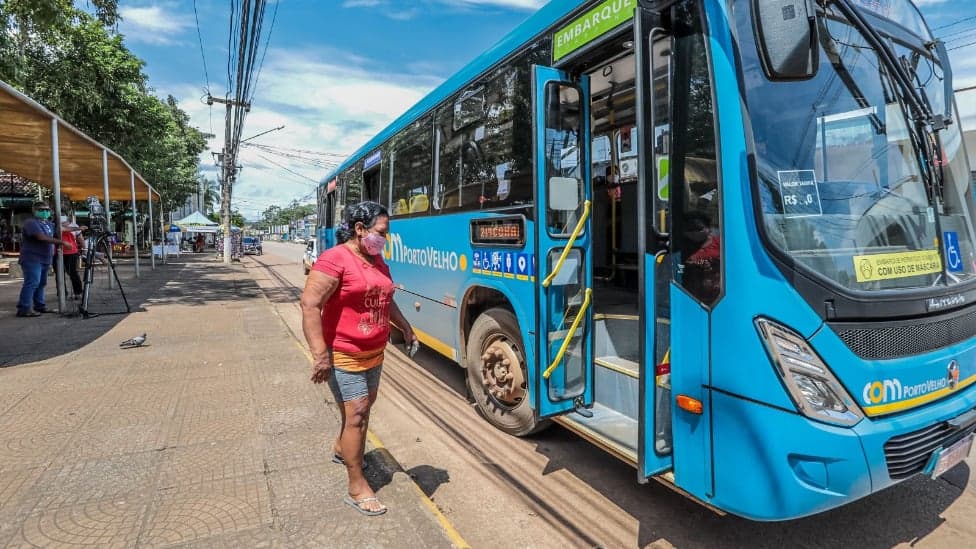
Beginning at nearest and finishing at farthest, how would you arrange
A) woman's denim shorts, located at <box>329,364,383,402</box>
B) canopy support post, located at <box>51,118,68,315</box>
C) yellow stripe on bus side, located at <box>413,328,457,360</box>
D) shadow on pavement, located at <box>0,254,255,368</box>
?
1. woman's denim shorts, located at <box>329,364,383,402</box>
2. yellow stripe on bus side, located at <box>413,328,457,360</box>
3. shadow on pavement, located at <box>0,254,255,368</box>
4. canopy support post, located at <box>51,118,68,315</box>

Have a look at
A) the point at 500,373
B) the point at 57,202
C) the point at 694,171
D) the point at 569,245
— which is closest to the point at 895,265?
the point at 694,171

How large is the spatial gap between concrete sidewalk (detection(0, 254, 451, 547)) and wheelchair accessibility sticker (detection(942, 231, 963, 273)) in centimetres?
291

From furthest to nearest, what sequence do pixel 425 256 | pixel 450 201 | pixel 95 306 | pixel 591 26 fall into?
1. pixel 95 306
2. pixel 425 256
3. pixel 450 201
4. pixel 591 26

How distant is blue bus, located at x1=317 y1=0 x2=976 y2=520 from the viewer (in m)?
2.06

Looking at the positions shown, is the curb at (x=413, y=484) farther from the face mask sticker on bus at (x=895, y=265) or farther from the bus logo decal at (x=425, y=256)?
the face mask sticker on bus at (x=895, y=265)

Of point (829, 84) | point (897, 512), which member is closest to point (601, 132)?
point (829, 84)

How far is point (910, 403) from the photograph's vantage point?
225 cm

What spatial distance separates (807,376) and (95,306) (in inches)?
475

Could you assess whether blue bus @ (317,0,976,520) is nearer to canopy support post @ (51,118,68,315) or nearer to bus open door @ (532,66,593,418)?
bus open door @ (532,66,593,418)

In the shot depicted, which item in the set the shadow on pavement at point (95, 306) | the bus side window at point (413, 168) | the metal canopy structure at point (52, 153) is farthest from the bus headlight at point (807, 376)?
the metal canopy structure at point (52, 153)

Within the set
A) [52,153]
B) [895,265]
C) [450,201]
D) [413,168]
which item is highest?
[52,153]

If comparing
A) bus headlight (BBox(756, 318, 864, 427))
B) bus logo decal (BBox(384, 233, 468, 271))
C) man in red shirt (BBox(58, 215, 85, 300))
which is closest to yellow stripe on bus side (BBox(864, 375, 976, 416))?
bus headlight (BBox(756, 318, 864, 427))

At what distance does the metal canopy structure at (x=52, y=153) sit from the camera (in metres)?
7.64

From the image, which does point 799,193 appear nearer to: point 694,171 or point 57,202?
point 694,171
